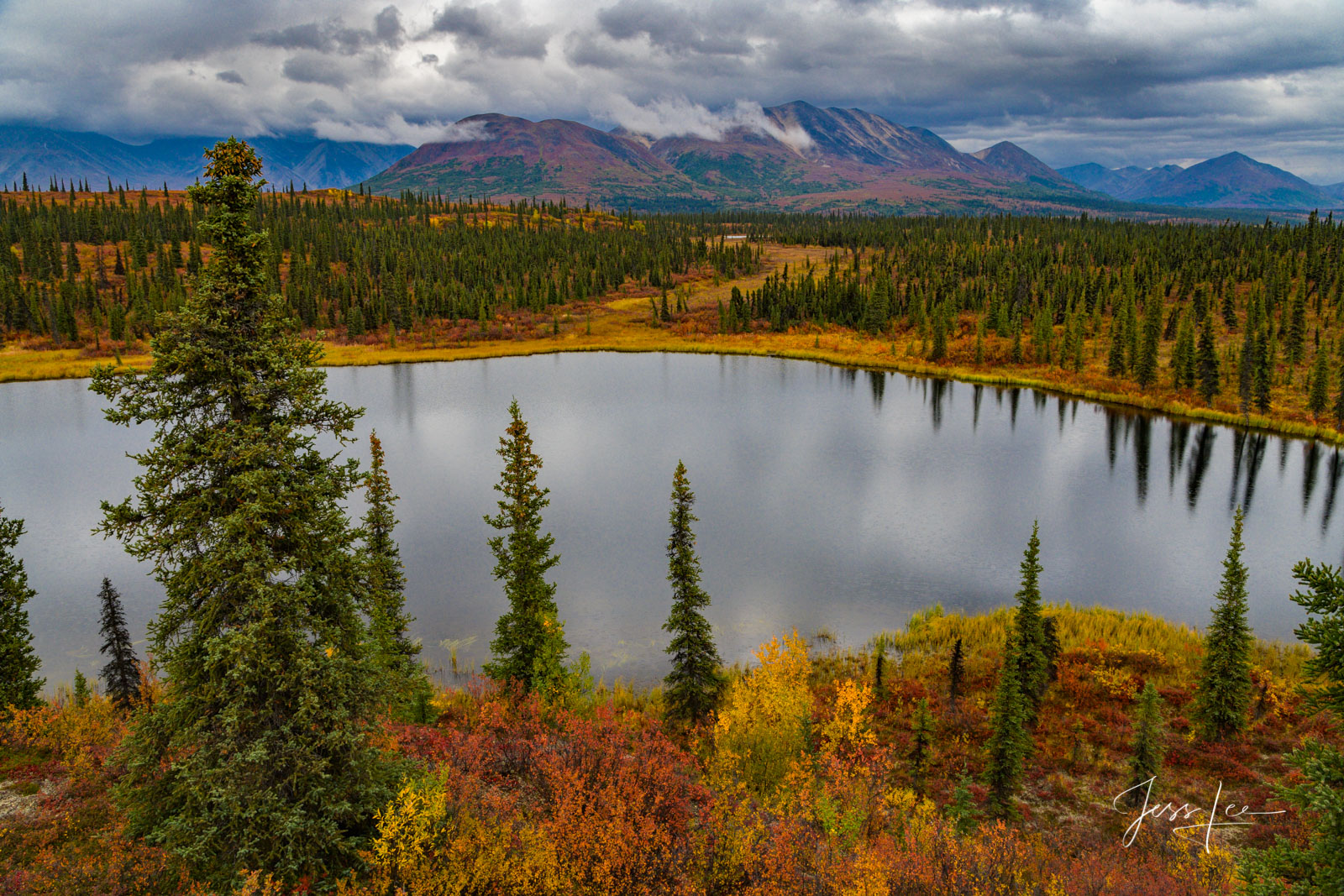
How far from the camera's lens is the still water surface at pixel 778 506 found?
35844 millimetres

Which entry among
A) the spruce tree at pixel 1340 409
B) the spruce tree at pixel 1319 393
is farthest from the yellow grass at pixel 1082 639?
the spruce tree at pixel 1319 393

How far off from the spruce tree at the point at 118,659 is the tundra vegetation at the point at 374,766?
1.54m

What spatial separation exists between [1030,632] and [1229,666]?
23.5 ft

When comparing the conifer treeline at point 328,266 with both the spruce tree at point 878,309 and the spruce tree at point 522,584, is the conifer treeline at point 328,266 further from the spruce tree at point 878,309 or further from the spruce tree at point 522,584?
the spruce tree at point 522,584

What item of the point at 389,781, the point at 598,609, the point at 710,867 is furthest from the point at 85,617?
the point at 710,867

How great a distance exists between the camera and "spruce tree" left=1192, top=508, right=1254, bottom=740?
2523cm

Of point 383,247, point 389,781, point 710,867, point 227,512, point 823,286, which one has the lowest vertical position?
point 710,867

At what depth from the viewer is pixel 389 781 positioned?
14297 millimetres

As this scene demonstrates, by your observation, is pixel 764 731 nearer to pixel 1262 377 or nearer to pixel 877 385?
pixel 877 385

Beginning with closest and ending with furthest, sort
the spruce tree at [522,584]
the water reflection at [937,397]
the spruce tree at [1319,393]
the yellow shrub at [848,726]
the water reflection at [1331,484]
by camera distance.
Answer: the yellow shrub at [848,726] → the spruce tree at [522,584] → the water reflection at [1331,484] → the spruce tree at [1319,393] → the water reflection at [937,397]

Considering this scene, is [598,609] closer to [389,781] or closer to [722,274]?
[389,781]

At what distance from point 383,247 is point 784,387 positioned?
11035 centimetres

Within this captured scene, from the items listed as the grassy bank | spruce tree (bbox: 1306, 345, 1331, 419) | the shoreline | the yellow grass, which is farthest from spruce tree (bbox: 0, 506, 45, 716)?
spruce tree (bbox: 1306, 345, 1331, 419)

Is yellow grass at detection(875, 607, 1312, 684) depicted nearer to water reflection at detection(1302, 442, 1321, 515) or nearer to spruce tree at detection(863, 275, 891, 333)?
water reflection at detection(1302, 442, 1321, 515)
